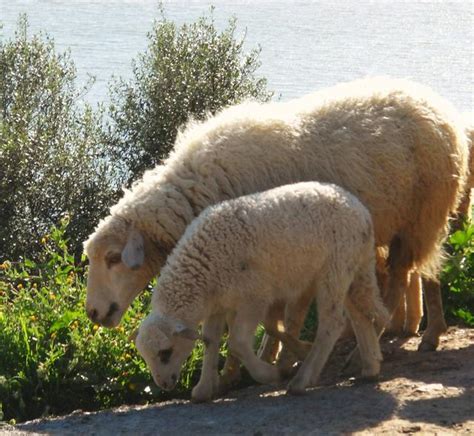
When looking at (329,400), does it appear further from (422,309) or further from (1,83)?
(1,83)

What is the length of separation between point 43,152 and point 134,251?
20.0 ft

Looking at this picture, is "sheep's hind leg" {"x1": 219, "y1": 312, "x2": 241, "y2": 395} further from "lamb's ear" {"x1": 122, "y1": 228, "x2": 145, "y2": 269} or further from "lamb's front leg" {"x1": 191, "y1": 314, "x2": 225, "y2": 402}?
"lamb's ear" {"x1": 122, "y1": 228, "x2": 145, "y2": 269}

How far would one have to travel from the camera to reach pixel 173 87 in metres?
13.2

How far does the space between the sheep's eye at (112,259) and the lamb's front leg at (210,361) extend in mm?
671

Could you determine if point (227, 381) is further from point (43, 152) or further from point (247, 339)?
point (43, 152)

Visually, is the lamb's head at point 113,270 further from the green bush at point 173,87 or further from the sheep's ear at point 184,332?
Result: the green bush at point 173,87

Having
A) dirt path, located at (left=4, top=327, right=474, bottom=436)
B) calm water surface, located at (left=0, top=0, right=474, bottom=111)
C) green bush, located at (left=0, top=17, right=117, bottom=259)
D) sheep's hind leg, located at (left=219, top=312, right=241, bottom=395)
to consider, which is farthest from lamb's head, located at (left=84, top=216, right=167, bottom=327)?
calm water surface, located at (left=0, top=0, right=474, bottom=111)

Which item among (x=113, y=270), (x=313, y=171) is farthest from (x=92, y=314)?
(x=313, y=171)

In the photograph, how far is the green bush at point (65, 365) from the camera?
7.43 m

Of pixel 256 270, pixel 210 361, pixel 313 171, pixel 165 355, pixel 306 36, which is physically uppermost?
pixel 306 36

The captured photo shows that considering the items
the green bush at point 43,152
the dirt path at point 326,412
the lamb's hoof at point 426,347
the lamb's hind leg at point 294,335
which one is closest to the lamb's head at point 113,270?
the dirt path at point 326,412

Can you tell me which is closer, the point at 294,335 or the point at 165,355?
the point at 165,355

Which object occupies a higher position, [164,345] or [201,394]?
[164,345]

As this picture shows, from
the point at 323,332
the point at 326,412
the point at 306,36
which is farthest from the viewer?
the point at 306,36
